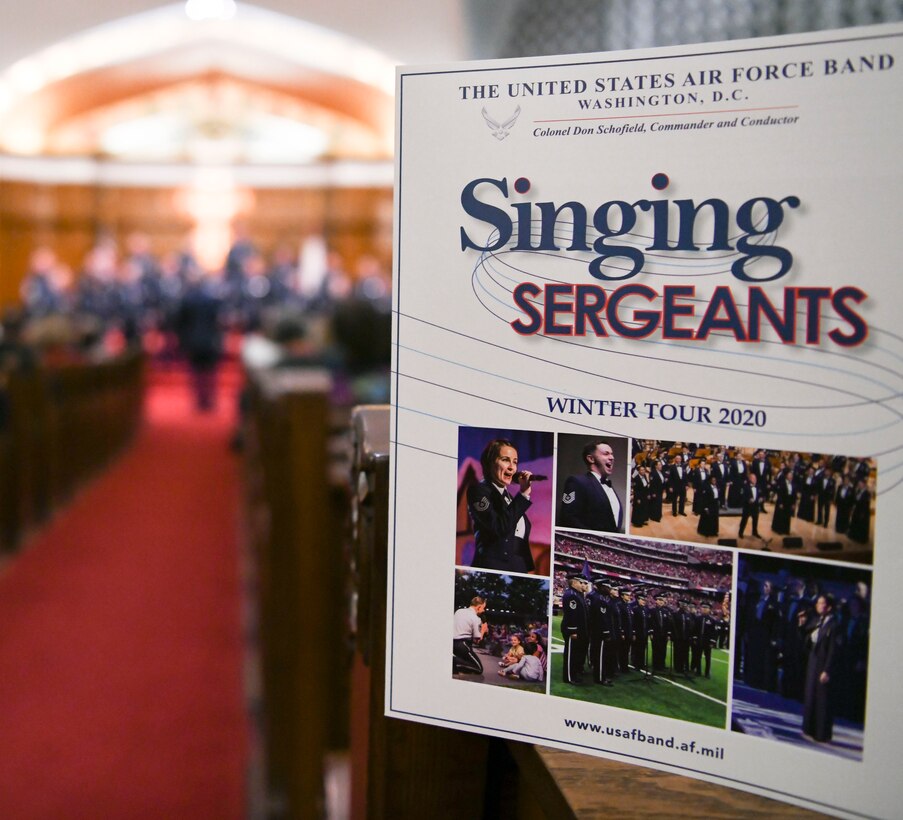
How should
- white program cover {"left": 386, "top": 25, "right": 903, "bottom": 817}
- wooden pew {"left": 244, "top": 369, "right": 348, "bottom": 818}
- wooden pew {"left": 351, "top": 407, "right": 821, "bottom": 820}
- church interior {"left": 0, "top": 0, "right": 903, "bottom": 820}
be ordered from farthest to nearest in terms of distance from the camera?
wooden pew {"left": 244, "top": 369, "right": 348, "bottom": 818}, church interior {"left": 0, "top": 0, "right": 903, "bottom": 820}, wooden pew {"left": 351, "top": 407, "right": 821, "bottom": 820}, white program cover {"left": 386, "top": 25, "right": 903, "bottom": 817}

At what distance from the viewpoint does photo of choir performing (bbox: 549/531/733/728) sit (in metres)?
0.40

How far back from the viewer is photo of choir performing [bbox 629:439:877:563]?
0.37m

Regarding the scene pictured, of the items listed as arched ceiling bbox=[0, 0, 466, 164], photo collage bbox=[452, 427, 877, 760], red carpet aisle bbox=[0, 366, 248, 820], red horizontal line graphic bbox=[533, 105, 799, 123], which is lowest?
red carpet aisle bbox=[0, 366, 248, 820]

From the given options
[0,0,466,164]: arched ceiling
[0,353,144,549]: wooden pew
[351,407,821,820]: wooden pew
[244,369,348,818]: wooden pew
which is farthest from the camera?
[0,0,466,164]: arched ceiling

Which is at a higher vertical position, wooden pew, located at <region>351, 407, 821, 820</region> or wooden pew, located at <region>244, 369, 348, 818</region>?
wooden pew, located at <region>351, 407, 821, 820</region>

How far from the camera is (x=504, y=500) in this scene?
1.45ft

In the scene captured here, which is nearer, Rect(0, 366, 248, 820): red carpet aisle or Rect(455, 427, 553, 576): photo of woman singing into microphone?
Rect(455, 427, 553, 576): photo of woman singing into microphone

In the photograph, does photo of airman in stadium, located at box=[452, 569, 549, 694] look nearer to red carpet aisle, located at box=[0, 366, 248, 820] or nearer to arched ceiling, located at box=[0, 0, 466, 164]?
red carpet aisle, located at box=[0, 366, 248, 820]

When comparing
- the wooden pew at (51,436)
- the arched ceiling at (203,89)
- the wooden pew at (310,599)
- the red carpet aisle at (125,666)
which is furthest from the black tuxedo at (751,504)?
the arched ceiling at (203,89)

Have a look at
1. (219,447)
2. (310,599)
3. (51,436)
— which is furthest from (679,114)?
(219,447)

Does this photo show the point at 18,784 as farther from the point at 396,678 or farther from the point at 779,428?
the point at 779,428

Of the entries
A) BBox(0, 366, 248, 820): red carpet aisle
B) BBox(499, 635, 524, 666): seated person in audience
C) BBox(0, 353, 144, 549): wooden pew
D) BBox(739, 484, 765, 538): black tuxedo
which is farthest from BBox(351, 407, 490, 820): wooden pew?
BBox(0, 353, 144, 549): wooden pew

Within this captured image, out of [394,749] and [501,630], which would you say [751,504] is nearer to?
[501,630]

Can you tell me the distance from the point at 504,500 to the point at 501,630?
2.5 inches
